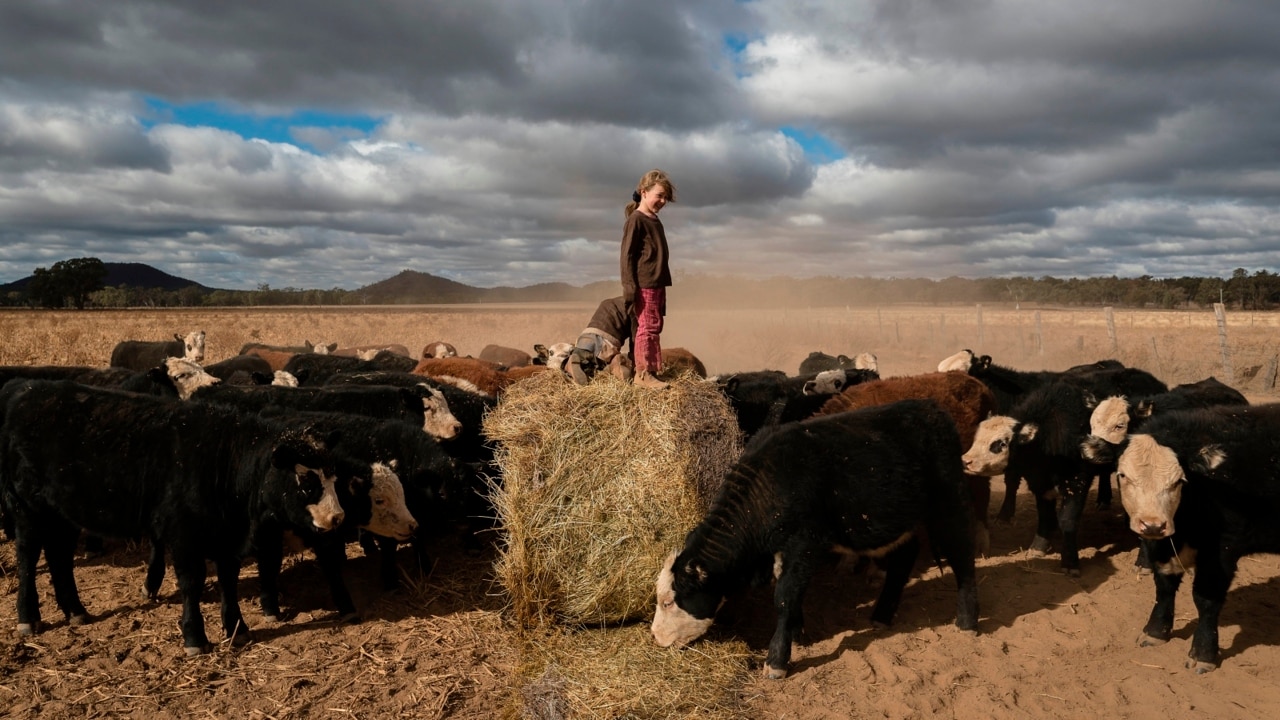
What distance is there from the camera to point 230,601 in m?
5.80

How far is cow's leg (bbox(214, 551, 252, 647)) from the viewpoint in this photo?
5.73 meters

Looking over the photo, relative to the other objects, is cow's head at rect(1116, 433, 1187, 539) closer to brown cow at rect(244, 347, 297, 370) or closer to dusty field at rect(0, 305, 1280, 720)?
dusty field at rect(0, 305, 1280, 720)

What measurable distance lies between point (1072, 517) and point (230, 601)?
7854mm

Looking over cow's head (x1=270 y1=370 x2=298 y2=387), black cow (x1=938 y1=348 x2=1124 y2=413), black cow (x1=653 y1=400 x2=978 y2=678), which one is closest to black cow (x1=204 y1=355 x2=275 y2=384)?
cow's head (x1=270 y1=370 x2=298 y2=387)

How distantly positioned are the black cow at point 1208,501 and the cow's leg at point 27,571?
8.60 meters

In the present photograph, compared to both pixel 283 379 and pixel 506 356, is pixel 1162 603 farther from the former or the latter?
pixel 506 356

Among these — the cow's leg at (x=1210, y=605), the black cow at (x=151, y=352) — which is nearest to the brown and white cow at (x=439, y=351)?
the black cow at (x=151, y=352)

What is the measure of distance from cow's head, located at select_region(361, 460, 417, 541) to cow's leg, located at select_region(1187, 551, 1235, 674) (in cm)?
610

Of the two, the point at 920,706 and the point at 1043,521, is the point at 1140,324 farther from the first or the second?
the point at 920,706

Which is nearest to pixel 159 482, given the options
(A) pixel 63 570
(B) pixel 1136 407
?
(A) pixel 63 570

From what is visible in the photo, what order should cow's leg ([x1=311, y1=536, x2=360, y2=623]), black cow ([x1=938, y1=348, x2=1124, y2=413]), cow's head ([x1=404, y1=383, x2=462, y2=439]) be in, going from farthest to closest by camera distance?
black cow ([x1=938, y1=348, x2=1124, y2=413]), cow's head ([x1=404, y1=383, x2=462, y2=439]), cow's leg ([x1=311, y1=536, x2=360, y2=623])

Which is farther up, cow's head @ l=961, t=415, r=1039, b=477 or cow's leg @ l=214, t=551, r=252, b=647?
cow's head @ l=961, t=415, r=1039, b=477

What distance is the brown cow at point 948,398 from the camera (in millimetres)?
7762

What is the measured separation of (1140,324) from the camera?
38.9 meters
